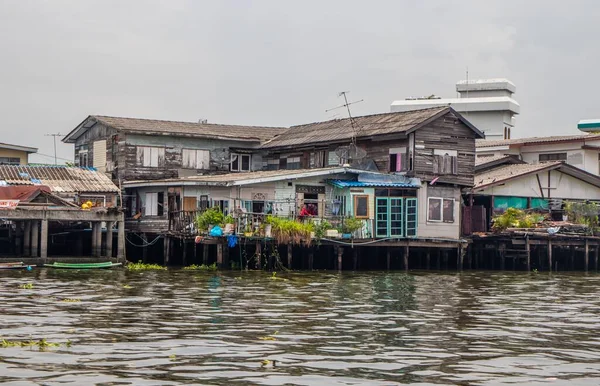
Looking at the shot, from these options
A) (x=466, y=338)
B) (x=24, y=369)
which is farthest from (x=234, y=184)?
(x=24, y=369)

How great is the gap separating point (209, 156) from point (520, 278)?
19.0 m

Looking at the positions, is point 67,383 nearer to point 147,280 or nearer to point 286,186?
point 147,280

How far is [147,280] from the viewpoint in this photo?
32.1m

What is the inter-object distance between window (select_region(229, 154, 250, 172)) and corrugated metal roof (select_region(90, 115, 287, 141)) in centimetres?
110

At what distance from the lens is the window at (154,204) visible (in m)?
44.6

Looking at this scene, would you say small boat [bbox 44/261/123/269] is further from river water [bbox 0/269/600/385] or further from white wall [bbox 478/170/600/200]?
white wall [bbox 478/170/600/200]

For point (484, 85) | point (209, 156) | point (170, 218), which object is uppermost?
point (484, 85)

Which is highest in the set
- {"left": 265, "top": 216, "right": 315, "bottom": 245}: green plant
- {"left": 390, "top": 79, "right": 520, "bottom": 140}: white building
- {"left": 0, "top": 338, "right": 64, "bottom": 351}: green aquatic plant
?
{"left": 390, "top": 79, "right": 520, "bottom": 140}: white building

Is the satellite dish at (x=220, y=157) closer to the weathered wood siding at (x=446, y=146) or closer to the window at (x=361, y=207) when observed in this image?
the window at (x=361, y=207)

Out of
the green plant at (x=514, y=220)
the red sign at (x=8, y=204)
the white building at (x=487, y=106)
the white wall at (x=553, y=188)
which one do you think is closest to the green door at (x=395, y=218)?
the green plant at (x=514, y=220)

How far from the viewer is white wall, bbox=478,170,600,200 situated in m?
47.9

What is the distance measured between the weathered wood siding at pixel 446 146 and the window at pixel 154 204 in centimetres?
1144

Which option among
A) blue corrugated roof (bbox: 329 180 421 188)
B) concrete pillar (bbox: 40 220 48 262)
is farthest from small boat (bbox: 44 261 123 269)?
blue corrugated roof (bbox: 329 180 421 188)

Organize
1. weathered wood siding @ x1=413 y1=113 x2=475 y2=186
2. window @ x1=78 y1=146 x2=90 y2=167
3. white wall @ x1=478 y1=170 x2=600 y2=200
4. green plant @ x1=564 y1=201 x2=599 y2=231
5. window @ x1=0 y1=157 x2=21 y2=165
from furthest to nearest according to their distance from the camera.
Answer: window @ x1=0 y1=157 x2=21 y2=165 < window @ x1=78 y1=146 x2=90 y2=167 < white wall @ x1=478 y1=170 x2=600 y2=200 < green plant @ x1=564 y1=201 x2=599 y2=231 < weathered wood siding @ x1=413 y1=113 x2=475 y2=186
